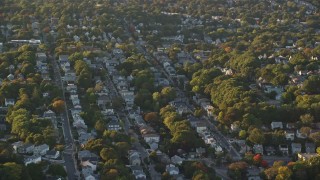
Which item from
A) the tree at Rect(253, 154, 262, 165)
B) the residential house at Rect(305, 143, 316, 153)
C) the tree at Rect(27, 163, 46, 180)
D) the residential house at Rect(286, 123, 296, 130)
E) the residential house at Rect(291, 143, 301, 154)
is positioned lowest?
the residential house at Rect(286, 123, 296, 130)

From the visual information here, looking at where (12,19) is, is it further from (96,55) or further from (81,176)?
(81,176)

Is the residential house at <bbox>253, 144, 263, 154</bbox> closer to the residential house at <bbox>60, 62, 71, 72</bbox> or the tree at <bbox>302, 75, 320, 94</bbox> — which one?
the tree at <bbox>302, 75, 320, 94</bbox>

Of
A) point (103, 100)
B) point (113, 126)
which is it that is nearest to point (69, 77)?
point (103, 100)

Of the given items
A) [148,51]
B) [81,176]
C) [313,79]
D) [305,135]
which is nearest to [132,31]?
[148,51]

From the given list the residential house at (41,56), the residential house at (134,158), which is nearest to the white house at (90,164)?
the residential house at (134,158)

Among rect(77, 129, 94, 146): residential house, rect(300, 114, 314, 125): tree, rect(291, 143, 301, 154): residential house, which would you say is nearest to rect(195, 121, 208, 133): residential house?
rect(291, 143, 301, 154): residential house
